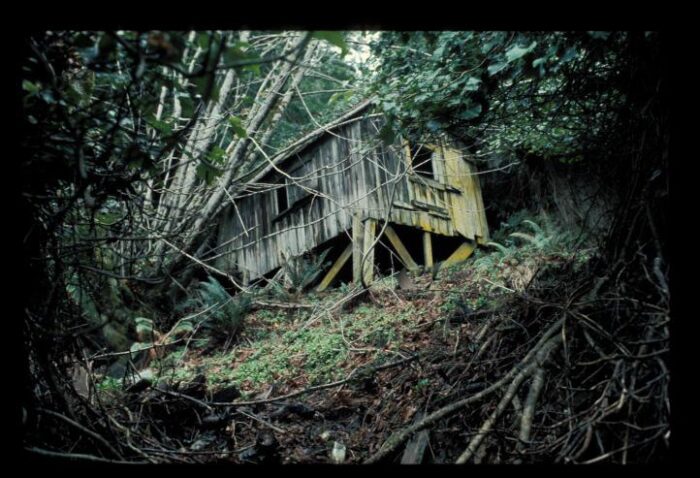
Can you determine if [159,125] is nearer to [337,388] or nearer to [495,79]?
[495,79]

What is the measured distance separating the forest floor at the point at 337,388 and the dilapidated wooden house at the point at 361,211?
3.19m

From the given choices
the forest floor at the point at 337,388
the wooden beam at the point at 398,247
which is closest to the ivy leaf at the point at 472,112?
the forest floor at the point at 337,388

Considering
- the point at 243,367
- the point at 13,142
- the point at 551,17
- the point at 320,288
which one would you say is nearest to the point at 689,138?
the point at 551,17

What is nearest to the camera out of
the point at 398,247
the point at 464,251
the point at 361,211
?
the point at 361,211

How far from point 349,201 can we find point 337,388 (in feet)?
21.0

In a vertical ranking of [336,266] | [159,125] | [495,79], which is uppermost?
[495,79]

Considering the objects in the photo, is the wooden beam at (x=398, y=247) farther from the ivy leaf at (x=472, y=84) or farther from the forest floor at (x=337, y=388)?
the ivy leaf at (x=472, y=84)

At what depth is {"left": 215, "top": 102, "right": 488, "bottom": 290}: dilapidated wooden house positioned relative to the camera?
9547 mm

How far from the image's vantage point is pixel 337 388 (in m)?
4.08

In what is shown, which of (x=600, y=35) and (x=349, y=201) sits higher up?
(x=600, y=35)

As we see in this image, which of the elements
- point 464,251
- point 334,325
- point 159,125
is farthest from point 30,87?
point 464,251

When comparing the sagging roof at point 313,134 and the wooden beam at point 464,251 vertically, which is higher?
the sagging roof at point 313,134

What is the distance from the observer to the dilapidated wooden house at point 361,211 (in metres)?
9.55

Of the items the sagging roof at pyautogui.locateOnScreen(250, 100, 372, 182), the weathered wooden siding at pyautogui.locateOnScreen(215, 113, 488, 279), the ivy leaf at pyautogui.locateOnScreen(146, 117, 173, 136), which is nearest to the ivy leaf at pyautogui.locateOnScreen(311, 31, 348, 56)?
the ivy leaf at pyautogui.locateOnScreen(146, 117, 173, 136)
